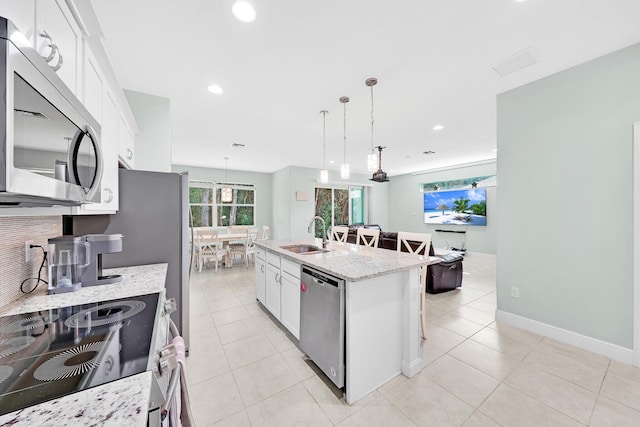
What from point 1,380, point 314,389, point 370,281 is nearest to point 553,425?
point 370,281

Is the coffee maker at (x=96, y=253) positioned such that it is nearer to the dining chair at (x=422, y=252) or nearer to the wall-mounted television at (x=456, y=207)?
the dining chair at (x=422, y=252)

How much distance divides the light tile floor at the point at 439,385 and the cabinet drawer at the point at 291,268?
28.4 inches

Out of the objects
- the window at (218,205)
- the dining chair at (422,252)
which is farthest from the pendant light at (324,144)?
the window at (218,205)

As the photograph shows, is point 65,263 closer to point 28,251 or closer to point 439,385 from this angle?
point 28,251

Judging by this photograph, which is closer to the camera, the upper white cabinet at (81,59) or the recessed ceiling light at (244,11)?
the upper white cabinet at (81,59)

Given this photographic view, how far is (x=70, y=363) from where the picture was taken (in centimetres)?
70

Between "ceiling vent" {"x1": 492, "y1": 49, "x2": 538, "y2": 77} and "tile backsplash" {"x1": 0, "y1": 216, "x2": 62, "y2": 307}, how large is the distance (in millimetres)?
3722

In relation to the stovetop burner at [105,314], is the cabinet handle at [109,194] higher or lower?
higher

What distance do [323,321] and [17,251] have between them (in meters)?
1.81

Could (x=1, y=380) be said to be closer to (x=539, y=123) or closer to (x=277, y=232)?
(x=539, y=123)

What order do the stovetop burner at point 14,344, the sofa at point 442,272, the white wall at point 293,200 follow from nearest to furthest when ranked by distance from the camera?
the stovetop burner at point 14,344
the sofa at point 442,272
the white wall at point 293,200

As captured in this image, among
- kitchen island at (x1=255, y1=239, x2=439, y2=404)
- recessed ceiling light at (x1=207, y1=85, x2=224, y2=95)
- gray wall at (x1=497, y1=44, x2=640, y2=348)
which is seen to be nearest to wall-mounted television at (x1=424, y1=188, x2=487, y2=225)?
gray wall at (x1=497, y1=44, x2=640, y2=348)

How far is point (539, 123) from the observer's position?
8.34 ft

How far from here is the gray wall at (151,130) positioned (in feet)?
9.08
